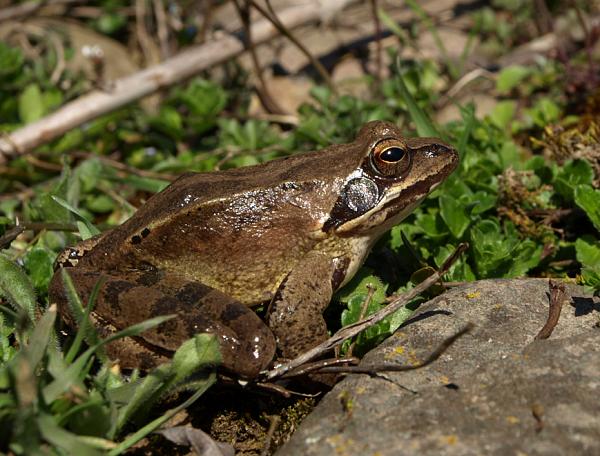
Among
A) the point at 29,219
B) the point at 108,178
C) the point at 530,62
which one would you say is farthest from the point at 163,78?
the point at 530,62

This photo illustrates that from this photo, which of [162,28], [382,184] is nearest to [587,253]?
[382,184]

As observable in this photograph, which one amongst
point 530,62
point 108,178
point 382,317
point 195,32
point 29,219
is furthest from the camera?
point 195,32

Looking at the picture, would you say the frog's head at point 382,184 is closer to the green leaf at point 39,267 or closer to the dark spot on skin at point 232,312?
the dark spot on skin at point 232,312

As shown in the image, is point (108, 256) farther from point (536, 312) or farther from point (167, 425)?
point (536, 312)

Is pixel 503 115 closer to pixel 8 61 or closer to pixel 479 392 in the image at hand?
pixel 479 392

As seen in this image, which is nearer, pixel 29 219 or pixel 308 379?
pixel 308 379
